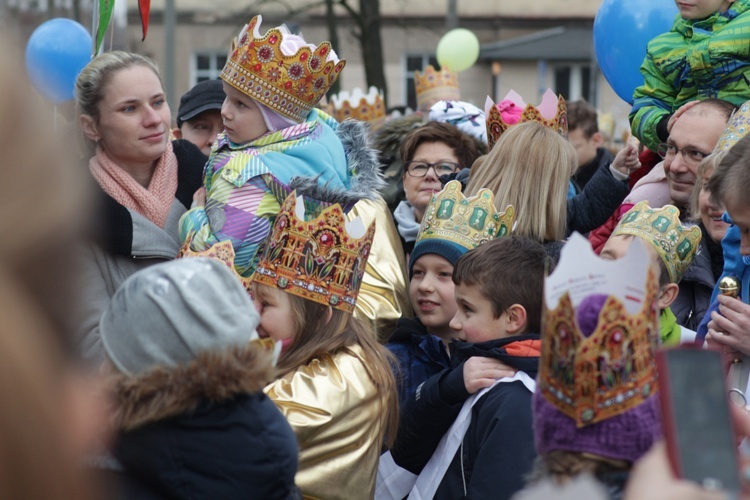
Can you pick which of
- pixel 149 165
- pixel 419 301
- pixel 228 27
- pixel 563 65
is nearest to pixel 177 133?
pixel 149 165

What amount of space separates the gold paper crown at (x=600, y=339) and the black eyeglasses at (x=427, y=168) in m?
3.21

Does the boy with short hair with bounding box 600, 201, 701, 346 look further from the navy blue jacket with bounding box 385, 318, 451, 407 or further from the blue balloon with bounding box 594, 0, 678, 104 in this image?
the blue balloon with bounding box 594, 0, 678, 104

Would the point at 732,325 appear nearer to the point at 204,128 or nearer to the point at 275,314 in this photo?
the point at 275,314

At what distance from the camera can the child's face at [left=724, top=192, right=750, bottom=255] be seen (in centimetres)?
297

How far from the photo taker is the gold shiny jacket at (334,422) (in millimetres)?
3213

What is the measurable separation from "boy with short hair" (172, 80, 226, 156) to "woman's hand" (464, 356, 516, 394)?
9.16 ft

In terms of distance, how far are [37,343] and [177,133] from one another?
16.0ft

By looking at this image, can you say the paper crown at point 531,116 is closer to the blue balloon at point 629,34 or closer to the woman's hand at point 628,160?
the woman's hand at point 628,160

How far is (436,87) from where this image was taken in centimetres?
926

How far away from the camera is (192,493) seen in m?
2.09

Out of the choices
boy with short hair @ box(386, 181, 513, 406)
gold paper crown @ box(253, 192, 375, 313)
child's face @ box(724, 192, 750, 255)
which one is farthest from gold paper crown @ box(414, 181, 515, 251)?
child's face @ box(724, 192, 750, 255)

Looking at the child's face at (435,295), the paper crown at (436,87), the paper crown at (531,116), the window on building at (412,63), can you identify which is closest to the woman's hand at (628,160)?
the paper crown at (531,116)

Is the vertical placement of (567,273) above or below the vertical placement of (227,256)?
above

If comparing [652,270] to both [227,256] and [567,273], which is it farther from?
[227,256]
